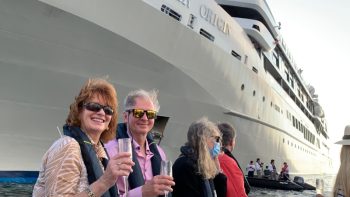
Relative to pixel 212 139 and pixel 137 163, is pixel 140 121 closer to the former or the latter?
pixel 137 163

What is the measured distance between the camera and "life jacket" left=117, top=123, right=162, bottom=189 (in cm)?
251

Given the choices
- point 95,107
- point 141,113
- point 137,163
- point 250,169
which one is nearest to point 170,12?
point 141,113

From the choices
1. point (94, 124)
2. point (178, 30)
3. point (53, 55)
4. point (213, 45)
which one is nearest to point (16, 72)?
point (53, 55)

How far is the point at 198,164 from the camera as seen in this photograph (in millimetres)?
2979

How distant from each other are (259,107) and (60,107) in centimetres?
939

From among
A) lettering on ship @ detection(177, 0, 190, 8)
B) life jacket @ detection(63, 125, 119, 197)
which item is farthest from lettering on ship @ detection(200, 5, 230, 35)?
life jacket @ detection(63, 125, 119, 197)

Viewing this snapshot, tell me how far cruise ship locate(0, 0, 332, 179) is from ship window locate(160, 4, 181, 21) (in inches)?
1.0

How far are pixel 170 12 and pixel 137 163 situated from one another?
734 centimetres

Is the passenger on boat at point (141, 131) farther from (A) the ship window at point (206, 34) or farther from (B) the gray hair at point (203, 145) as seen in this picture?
(A) the ship window at point (206, 34)

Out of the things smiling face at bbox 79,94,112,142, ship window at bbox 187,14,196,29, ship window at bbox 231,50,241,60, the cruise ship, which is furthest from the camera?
ship window at bbox 231,50,241,60

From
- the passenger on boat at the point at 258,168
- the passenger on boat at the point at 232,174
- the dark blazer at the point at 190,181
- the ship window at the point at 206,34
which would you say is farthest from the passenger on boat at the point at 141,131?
the passenger on boat at the point at 258,168

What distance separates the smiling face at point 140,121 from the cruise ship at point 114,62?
5399 mm

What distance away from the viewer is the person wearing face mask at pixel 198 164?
2.99 m

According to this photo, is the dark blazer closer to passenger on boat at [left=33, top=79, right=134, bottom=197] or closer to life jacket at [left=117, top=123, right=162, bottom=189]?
life jacket at [left=117, top=123, right=162, bottom=189]
